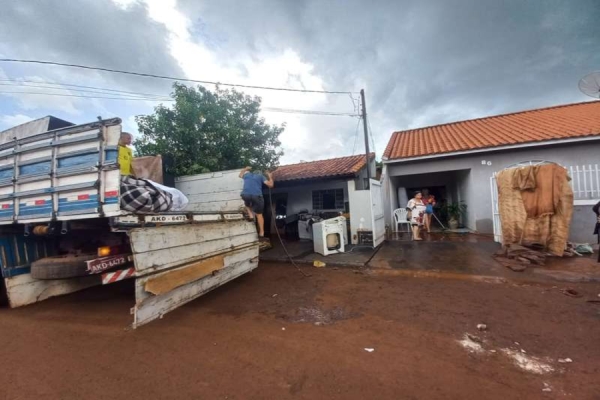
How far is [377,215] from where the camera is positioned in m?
7.70

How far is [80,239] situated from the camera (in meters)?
4.23

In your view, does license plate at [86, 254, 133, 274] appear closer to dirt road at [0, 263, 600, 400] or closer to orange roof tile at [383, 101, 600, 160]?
dirt road at [0, 263, 600, 400]

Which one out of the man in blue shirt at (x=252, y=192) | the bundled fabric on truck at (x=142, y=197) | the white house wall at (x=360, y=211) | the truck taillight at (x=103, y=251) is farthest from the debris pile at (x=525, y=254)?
the truck taillight at (x=103, y=251)

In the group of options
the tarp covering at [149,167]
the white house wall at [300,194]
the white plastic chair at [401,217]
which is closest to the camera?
the tarp covering at [149,167]

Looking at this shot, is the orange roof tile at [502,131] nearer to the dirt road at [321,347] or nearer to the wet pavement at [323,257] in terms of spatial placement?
the wet pavement at [323,257]

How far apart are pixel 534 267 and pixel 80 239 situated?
8414 millimetres

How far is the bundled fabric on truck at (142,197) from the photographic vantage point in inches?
130

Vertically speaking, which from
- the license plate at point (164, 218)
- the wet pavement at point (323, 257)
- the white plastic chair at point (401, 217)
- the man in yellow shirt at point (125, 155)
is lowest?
the wet pavement at point (323, 257)

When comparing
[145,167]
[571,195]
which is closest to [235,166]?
[145,167]

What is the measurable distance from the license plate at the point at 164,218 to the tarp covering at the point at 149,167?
3569mm

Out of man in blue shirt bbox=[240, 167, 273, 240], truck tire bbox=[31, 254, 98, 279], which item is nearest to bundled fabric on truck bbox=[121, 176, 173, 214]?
truck tire bbox=[31, 254, 98, 279]

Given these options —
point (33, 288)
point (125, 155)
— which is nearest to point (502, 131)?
point (125, 155)

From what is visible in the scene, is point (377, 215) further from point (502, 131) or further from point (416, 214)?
point (502, 131)

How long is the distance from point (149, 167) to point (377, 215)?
6.74m
